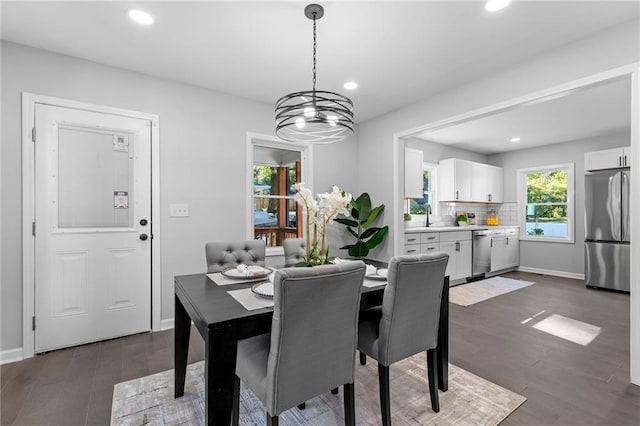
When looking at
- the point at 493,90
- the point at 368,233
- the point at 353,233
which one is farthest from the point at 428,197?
the point at 493,90

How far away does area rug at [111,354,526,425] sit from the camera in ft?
5.89

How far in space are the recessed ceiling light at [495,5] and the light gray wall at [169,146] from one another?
248cm

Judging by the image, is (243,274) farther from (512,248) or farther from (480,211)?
(480,211)

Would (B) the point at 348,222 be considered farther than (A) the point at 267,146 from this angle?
Yes

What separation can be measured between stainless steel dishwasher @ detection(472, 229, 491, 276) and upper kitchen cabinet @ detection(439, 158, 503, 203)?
74 centimetres

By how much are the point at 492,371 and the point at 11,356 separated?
149 inches

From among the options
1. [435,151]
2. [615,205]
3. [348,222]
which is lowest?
[348,222]

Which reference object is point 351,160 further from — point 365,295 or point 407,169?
point 365,295

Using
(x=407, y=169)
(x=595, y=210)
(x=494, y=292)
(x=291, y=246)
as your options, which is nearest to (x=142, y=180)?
(x=291, y=246)

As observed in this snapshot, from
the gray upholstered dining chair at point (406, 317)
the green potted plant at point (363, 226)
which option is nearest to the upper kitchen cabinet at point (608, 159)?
the green potted plant at point (363, 226)

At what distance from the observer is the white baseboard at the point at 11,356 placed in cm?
245

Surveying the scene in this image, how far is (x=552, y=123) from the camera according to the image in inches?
185

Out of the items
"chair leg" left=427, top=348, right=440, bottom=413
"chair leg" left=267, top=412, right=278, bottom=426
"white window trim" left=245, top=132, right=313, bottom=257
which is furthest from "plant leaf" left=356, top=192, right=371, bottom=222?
"chair leg" left=267, top=412, right=278, bottom=426

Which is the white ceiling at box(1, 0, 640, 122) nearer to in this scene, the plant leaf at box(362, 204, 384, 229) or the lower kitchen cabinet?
the plant leaf at box(362, 204, 384, 229)
